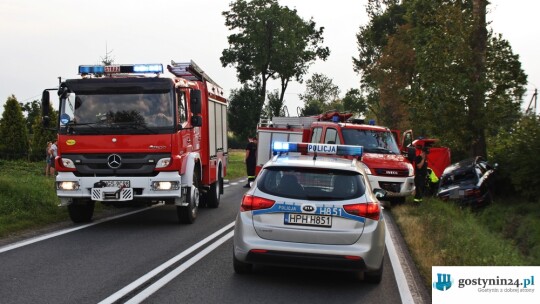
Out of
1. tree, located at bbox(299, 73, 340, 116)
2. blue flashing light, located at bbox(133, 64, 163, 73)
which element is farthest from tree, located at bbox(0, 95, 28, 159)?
tree, located at bbox(299, 73, 340, 116)

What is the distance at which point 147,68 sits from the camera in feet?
36.2

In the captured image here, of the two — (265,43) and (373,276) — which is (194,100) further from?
(265,43)

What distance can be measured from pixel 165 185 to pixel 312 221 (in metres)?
4.76

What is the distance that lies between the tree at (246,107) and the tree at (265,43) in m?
0.65

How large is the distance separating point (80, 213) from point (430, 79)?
13775 millimetres

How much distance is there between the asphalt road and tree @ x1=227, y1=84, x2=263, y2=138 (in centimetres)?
4832

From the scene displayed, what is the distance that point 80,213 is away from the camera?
11.6m

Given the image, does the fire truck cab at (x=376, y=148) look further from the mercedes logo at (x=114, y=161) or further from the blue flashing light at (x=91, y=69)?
the blue flashing light at (x=91, y=69)

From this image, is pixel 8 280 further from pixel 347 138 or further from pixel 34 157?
pixel 34 157

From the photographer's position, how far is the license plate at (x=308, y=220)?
258 inches

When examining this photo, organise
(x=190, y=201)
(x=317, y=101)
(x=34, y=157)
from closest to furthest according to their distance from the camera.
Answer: (x=190, y=201), (x=34, y=157), (x=317, y=101)

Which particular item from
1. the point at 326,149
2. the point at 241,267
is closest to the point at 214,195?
the point at 326,149

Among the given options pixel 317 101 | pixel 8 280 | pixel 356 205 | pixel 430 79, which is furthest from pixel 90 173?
pixel 317 101

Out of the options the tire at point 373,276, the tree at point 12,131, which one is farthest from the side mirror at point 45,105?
the tree at point 12,131
